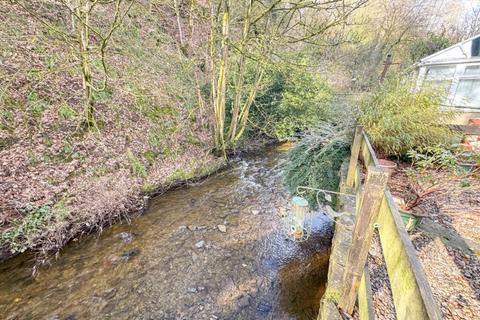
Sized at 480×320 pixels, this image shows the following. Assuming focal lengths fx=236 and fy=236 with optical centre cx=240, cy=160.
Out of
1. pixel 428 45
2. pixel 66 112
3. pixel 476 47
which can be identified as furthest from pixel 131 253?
pixel 428 45

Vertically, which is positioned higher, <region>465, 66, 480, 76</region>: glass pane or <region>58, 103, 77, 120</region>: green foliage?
<region>465, 66, 480, 76</region>: glass pane

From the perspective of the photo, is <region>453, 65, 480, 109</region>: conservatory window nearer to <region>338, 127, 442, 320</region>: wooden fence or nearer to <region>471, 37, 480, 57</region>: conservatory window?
<region>471, 37, 480, 57</region>: conservatory window

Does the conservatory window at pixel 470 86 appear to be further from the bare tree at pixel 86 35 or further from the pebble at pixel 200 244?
the bare tree at pixel 86 35

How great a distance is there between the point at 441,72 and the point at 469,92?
1662mm

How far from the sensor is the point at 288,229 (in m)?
4.70

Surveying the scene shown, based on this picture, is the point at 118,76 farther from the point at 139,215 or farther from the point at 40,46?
the point at 139,215

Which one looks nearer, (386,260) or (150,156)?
(386,260)

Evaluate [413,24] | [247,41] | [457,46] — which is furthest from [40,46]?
[413,24]

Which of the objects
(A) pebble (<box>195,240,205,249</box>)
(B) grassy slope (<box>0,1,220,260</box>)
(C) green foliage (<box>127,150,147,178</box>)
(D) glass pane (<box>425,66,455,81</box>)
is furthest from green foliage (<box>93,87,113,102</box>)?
(D) glass pane (<box>425,66,455,81</box>)

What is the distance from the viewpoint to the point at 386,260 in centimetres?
135

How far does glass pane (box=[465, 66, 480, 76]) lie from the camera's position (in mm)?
9031

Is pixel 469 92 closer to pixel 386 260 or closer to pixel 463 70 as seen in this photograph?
pixel 463 70

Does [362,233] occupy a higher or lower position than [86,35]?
lower

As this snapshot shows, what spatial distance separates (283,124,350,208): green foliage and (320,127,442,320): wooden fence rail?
7.10ft
